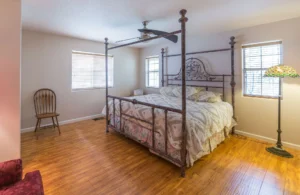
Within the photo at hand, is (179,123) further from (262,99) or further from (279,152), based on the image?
(262,99)

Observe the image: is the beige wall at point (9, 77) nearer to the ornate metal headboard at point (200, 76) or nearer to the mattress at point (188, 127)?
the mattress at point (188, 127)

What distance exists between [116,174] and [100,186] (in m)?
0.27

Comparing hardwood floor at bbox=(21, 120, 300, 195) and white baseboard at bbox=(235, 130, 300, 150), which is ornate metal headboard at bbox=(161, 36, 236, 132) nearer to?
white baseboard at bbox=(235, 130, 300, 150)

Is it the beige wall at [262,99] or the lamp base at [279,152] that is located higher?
the beige wall at [262,99]

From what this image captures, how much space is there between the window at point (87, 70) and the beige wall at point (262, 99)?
9.51ft

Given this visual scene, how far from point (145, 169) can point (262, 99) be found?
2713mm

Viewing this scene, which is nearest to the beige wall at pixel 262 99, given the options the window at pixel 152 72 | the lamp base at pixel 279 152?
the lamp base at pixel 279 152

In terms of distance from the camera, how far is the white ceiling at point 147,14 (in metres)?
2.26

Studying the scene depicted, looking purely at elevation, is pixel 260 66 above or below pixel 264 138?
above

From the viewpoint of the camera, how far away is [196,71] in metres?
4.06

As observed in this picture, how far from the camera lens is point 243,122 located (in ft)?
11.2

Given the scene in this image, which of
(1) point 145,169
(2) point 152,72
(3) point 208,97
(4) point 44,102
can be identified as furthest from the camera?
(2) point 152,72

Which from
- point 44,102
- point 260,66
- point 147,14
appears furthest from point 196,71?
point 44,102

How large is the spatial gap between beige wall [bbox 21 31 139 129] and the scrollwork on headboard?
93.1 inches
